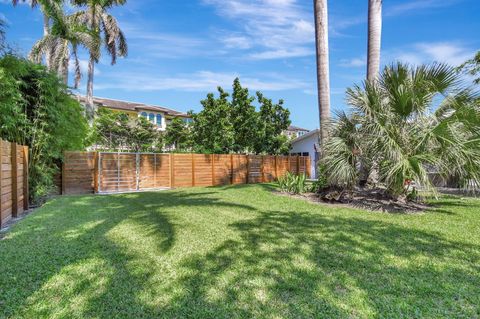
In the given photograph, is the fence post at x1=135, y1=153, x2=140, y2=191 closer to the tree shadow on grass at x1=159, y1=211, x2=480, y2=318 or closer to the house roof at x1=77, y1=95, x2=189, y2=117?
the tree shadow on grass at x1=159, y1=211, x2=480, y2=318

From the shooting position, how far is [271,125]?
21125 mm

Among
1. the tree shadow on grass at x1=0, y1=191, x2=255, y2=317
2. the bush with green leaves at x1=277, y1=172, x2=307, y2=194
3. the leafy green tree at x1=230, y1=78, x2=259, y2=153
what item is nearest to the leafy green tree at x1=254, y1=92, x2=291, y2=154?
the leafy green tree at x1=230, y1=78, x2=259, y2=153

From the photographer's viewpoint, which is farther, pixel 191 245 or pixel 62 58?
pixel 62 58

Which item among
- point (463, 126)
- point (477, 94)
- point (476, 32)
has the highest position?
point (476, 32)

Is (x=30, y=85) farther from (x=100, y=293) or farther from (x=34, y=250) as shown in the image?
(x=100, y=293)

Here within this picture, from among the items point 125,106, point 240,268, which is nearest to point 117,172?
point 240,268

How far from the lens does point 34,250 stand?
13.2ft

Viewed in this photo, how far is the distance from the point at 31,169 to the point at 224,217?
21.2 feet

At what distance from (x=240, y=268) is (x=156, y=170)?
38.8 feet

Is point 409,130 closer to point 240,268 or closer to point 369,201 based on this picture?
point 369,201

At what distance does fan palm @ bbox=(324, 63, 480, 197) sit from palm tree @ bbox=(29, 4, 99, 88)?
15.7 m

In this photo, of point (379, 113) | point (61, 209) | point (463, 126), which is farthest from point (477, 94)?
point (61, 209)

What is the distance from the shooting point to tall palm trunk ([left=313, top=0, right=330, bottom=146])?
9.35 metres

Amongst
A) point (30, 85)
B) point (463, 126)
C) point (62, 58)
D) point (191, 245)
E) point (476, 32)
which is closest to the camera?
point (191, 245)
